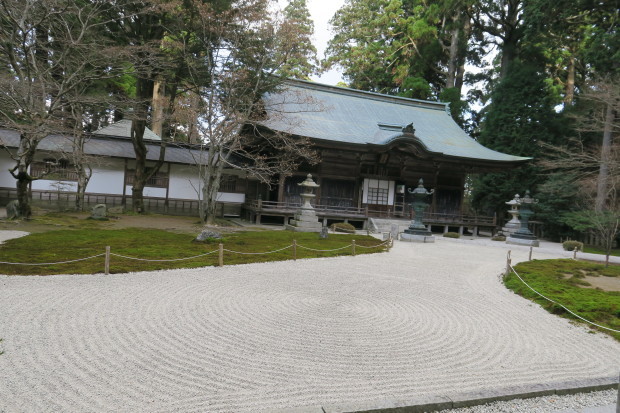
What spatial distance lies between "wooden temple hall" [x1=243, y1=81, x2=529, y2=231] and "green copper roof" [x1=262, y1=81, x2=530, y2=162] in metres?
0.07

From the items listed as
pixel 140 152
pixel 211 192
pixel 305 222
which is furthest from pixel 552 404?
pixel 140 152

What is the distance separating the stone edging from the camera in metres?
3.07

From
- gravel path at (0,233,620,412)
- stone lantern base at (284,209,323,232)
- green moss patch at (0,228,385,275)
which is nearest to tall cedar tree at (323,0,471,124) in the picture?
stone lantern base at (284,209,323,232)

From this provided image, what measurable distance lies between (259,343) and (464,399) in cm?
231

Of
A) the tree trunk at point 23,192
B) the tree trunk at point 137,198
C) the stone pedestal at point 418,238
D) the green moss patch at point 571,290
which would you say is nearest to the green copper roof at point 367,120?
the stone pedestal at point 418,238

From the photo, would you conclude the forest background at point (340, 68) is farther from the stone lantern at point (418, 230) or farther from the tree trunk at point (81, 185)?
the stone lantern at point (418, 230)

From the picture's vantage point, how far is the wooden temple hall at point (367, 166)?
65.5 ft

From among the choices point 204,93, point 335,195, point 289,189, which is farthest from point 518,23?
point 204,93

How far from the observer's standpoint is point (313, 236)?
49.5ft

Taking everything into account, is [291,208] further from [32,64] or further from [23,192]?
[32,64]

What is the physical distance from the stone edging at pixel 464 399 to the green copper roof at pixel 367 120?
1540 centimetres

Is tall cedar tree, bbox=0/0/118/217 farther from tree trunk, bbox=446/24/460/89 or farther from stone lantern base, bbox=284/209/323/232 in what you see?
tree trunk, bbox=446/24/460/89

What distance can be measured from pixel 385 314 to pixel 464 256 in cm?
839

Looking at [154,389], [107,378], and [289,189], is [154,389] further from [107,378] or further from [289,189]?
[289,189]
